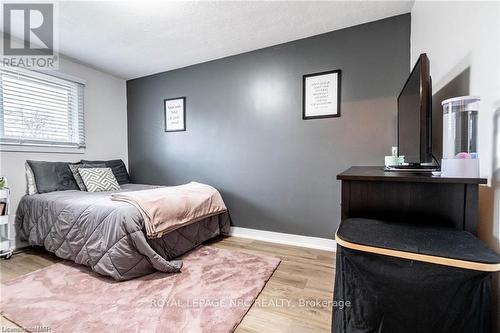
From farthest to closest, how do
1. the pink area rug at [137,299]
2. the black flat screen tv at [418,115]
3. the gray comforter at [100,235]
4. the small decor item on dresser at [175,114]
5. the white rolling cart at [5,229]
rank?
the small decor item on dresser at [175,114], the white rolling cart at [5,229], the gray comforter at [100,235], the pink area rug at [137,299], the black flat screen tv at [418,115]

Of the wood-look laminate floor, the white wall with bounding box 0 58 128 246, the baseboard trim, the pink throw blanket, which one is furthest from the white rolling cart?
the baseboard trim

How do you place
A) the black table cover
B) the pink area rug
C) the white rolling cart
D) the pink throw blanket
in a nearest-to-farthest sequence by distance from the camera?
the black table cover → the pink area rug → the pink throw blanket → the white rolling cart

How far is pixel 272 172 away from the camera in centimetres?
263

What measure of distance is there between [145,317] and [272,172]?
70.5 inches

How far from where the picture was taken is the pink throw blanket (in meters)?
1.81

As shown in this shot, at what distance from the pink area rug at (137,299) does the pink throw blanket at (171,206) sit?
15.7 inches

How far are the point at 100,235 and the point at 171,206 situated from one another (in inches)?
22.6

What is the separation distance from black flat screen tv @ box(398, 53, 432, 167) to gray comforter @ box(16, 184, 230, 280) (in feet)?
6.29

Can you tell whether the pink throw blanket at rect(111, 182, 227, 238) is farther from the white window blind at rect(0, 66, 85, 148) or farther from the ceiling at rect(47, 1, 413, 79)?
the ceiling at rect(47, 1, 413, 79)

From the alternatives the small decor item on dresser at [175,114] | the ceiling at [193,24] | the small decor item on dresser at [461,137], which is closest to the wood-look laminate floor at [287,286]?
the small decor item on dresser at [461,137]

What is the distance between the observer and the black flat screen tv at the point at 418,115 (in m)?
1.08

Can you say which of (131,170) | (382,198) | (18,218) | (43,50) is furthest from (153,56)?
(382,198)

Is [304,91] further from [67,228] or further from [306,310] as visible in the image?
[67,228]

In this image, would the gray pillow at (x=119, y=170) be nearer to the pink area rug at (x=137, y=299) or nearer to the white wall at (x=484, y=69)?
the pink area rug at (x=137, y=299)
